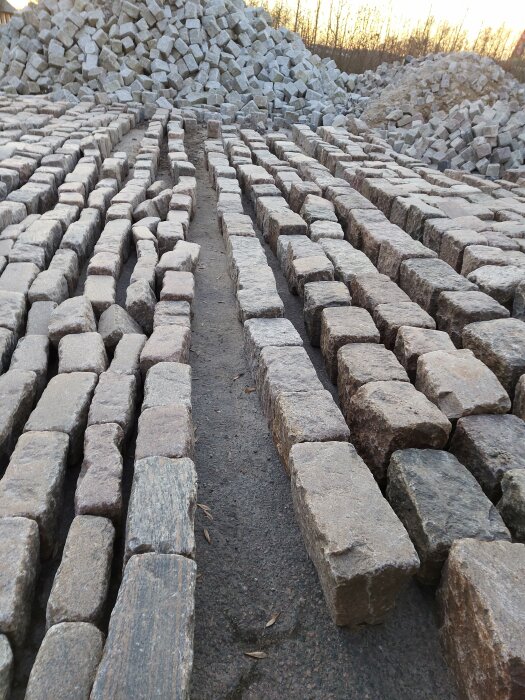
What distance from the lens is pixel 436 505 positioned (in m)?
2.05

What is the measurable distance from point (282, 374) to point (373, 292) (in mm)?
1166

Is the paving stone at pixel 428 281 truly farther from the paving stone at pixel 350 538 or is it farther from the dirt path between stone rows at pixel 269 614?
the paving stone at pixel 350 538

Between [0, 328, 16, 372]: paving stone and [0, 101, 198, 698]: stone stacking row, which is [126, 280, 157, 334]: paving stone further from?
[0, 328, 16, 372]: paving stone

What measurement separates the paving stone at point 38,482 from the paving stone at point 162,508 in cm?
35

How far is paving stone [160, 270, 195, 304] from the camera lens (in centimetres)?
370

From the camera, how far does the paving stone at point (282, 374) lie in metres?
2.72

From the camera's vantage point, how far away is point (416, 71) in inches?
472

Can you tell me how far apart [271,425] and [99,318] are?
1493mm

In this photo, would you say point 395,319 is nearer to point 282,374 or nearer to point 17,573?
point 282,374

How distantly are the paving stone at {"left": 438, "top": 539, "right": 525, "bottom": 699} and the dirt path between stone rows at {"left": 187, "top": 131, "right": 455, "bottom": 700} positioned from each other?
0.45 ft

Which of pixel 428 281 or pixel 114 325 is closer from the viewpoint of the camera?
pixel 114 325

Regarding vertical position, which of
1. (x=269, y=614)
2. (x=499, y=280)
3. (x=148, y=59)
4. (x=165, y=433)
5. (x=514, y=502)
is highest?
(x=148, y=59)

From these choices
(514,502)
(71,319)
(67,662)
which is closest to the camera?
(67,662)

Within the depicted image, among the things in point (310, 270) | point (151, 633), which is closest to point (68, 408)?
point (151, 633)
